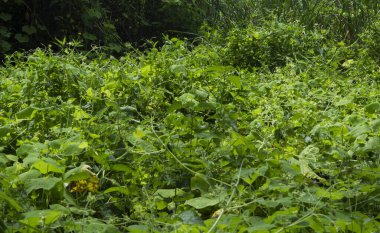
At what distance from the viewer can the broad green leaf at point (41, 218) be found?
1618 millimetres

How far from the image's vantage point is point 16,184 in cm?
188

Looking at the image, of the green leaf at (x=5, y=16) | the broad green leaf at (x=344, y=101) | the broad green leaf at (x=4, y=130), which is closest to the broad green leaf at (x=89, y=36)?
the green leaf at (x=5, y=16)

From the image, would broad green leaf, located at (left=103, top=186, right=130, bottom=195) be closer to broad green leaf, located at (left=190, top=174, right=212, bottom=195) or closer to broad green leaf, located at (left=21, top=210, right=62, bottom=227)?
broad green leaf, located at (left=190, top=174, right=212, bottom=195)

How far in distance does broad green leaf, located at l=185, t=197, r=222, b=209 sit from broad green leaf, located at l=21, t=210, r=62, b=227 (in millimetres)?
477

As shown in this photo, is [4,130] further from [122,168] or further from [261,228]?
[261,228]

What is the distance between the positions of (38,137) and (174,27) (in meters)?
4.46

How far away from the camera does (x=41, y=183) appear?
1870 mm

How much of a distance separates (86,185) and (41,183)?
0.28 meters

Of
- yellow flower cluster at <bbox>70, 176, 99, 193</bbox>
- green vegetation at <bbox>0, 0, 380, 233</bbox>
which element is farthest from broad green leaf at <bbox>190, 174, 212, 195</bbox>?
yellow flower cluster at <bbox>70, 176, 99, 193</bbox>

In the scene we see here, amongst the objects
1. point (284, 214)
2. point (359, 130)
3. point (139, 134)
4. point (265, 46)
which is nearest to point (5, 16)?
point (265, 46)

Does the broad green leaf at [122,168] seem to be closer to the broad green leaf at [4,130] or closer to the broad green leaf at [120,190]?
the broad green leaf at [120,190]

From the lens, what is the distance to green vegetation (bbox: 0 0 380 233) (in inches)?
70.7

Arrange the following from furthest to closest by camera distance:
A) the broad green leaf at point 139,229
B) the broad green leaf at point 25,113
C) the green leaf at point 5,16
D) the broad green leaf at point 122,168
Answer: the green leaf at point 5,16 < the broad green leaf at point 25,113 < the broad green leaf at point 122,168 < the broad green leaf at point 139,229

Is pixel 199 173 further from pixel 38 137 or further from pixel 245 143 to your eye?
pixel 38 137
